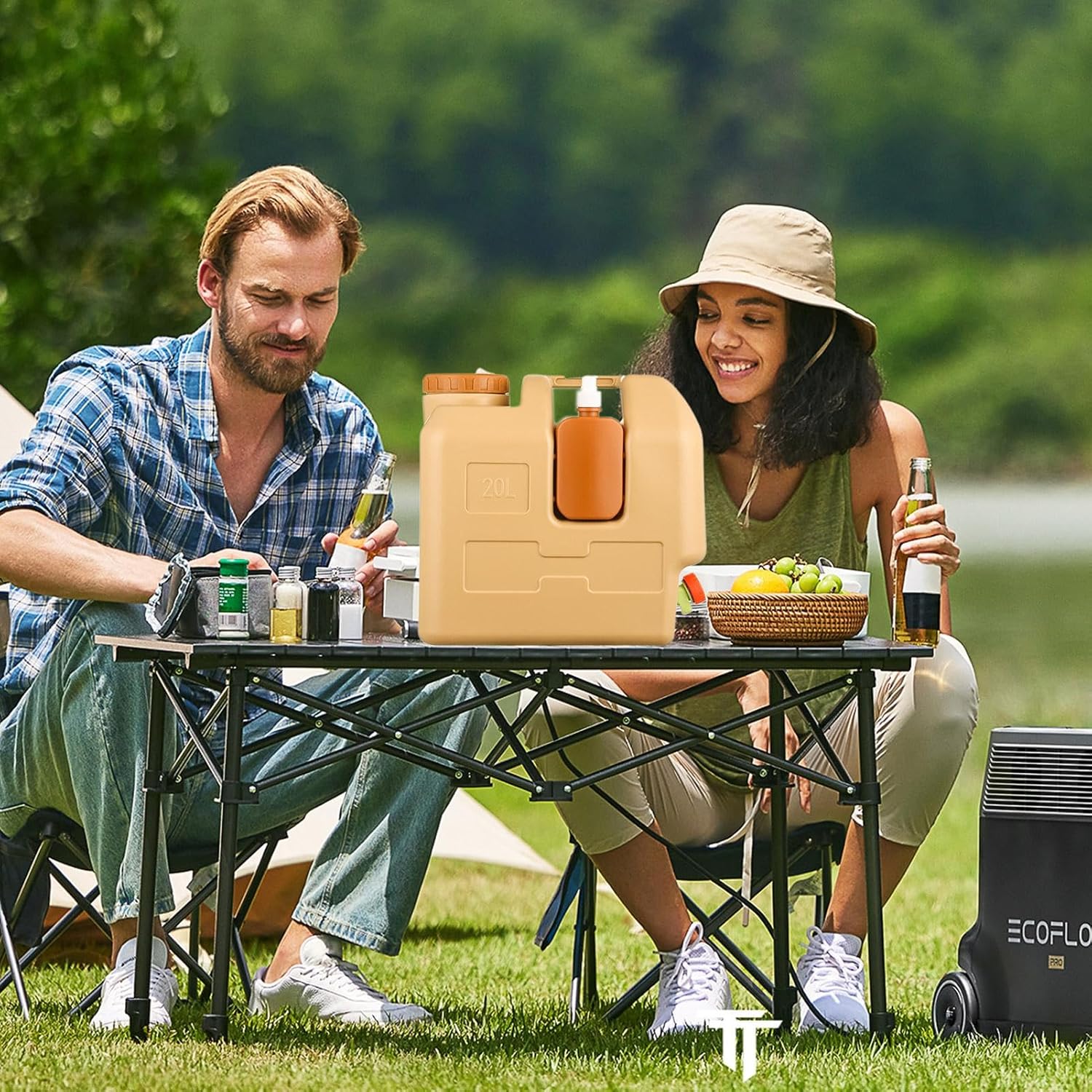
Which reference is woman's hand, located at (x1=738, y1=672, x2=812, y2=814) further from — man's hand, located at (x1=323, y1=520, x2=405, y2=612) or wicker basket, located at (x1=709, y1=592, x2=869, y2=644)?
man's hand, located at (x1=323, y1=520, x2=405, y2=612)

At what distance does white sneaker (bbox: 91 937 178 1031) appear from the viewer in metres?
2.84

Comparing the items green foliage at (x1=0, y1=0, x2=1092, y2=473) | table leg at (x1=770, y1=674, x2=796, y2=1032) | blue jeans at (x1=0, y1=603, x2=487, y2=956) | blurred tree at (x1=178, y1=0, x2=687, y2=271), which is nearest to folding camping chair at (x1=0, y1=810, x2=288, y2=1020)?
blue jeans at (x1=0, y1=603, x2=487, y2=956)

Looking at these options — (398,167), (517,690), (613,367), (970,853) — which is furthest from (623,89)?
(517,690)

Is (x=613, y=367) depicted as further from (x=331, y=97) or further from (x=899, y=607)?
(x=899, y=607)

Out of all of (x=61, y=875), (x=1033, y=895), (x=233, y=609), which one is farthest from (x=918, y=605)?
(x=61, y=875)

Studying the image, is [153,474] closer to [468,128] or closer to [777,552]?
[777,552]

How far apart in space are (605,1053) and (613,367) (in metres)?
42.6

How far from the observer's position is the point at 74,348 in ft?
35.4

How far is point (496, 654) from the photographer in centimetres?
244

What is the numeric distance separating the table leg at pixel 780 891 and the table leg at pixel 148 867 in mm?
859

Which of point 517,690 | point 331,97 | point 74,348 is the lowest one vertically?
point 517,690

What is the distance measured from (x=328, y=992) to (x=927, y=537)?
106cm

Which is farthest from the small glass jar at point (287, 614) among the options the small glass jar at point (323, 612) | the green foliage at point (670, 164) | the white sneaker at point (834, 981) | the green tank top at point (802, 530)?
the green foliage at point (670, 164)

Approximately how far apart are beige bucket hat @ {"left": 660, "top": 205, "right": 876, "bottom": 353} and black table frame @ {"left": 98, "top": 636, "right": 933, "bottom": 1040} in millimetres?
671
